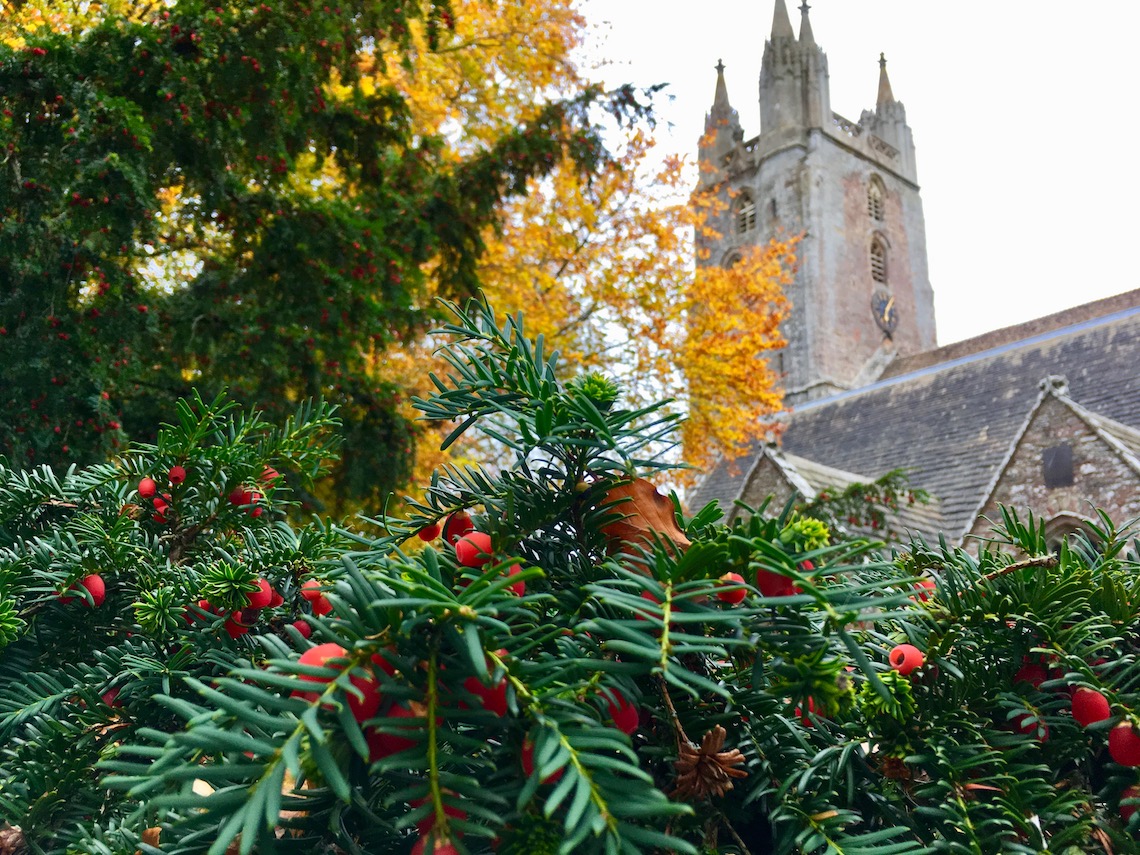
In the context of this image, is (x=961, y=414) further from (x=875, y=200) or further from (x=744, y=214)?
(x=875, y=200)

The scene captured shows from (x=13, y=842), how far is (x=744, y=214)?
33.1m

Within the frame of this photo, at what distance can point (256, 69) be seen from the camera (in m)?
4.75

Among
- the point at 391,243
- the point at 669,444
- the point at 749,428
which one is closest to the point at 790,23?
the point at 749,428

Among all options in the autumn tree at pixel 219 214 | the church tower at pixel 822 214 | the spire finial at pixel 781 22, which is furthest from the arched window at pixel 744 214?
the autumn tree at pixel 219 214

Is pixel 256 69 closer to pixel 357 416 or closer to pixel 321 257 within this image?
pixel 321 257

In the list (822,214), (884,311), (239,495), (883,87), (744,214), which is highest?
(883,87)

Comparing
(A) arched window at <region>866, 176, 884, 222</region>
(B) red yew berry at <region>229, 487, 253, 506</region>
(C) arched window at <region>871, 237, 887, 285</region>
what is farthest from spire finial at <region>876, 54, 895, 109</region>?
(B) red yew berry at <region>229, 487, 253, 506</region>

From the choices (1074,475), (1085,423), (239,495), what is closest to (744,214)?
(1085,423)

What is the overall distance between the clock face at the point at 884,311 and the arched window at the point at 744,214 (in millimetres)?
5612

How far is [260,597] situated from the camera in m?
0.84

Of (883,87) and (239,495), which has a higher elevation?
(883,87)

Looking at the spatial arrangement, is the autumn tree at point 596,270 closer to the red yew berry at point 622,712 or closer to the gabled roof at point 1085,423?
the gabled roof at point 1085,423

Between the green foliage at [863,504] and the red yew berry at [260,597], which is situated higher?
the green foliage at [863,504]

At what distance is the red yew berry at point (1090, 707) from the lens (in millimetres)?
626
